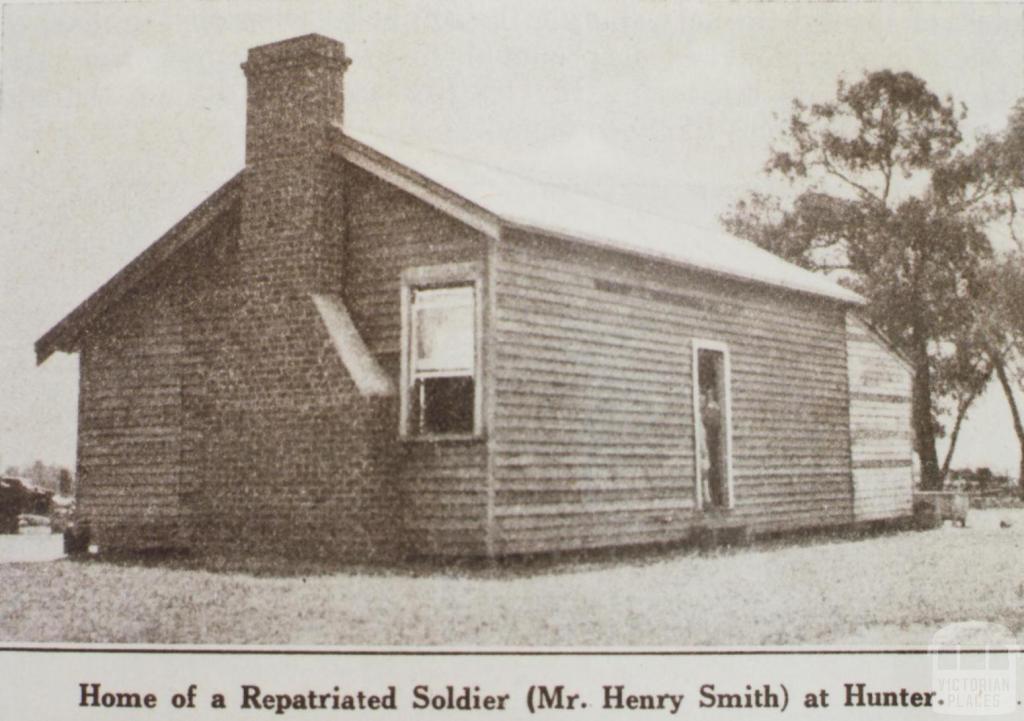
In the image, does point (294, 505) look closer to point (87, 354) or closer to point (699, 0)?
point (87, 354)

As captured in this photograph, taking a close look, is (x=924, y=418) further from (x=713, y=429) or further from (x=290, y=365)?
(x=290, y=365)

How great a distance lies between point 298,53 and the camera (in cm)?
1166

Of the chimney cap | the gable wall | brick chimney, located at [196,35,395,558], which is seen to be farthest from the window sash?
the gable wall

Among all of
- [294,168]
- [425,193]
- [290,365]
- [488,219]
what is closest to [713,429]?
[488,219]

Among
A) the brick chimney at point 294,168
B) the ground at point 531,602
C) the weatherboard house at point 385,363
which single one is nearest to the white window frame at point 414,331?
the weatherboard house at point 385,363

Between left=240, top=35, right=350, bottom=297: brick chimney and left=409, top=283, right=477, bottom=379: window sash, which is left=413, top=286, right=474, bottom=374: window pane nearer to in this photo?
left=409, top=283, right=477, bottom=379: window sash

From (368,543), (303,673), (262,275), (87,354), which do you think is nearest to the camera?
A: (303,673)

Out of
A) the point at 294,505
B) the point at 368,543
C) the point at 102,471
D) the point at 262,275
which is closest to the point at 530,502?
the point at 368,543

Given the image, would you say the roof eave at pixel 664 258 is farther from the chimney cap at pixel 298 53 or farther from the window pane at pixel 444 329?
the chimney cap at pixel 298 53

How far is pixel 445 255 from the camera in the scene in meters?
11.4

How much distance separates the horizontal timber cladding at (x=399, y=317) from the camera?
10922mm

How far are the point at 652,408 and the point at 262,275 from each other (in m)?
4.37

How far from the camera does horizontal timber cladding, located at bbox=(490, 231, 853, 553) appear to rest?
11133mm

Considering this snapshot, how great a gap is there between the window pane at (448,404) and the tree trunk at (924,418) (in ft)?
49.6
